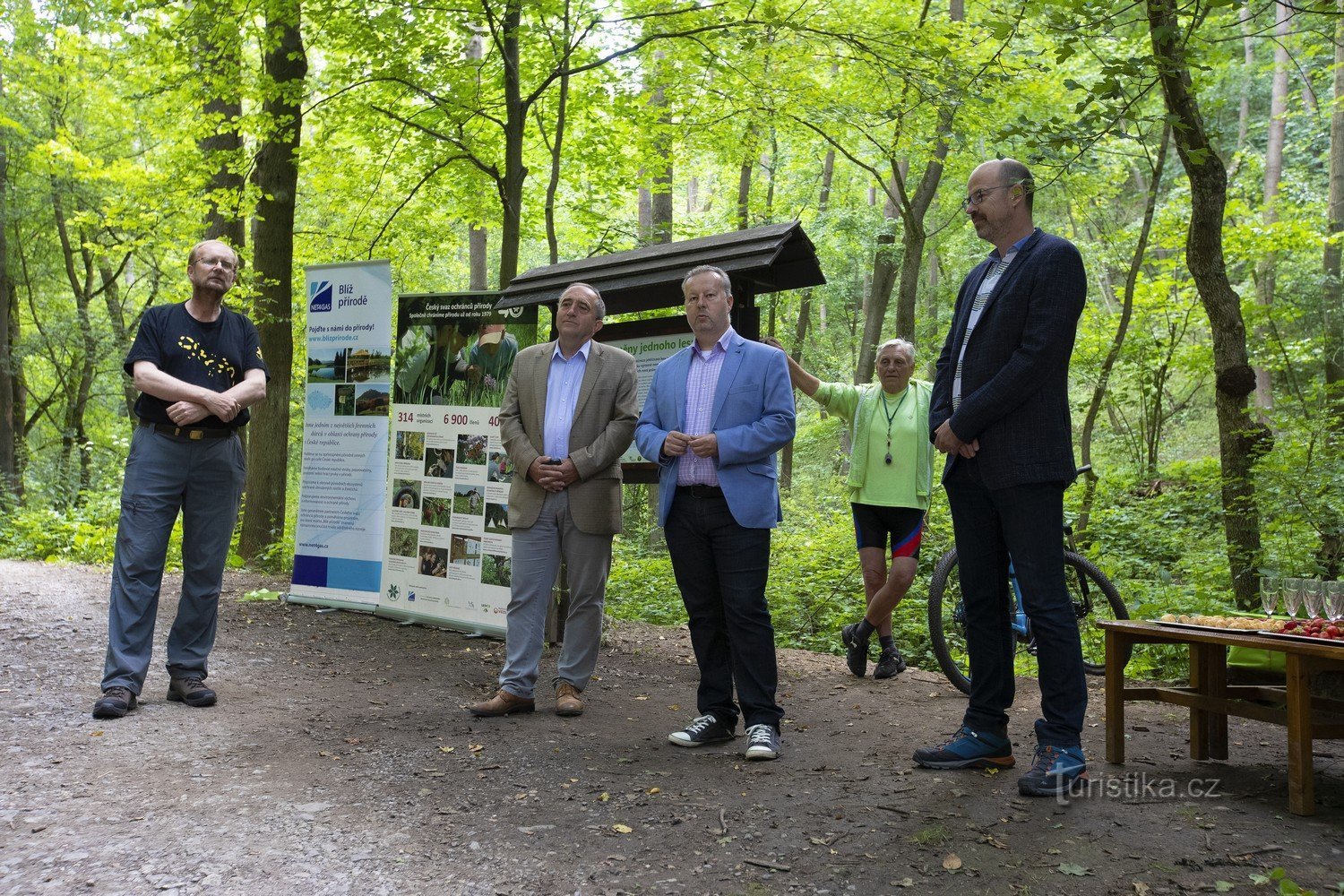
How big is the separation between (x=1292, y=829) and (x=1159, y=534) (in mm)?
8898

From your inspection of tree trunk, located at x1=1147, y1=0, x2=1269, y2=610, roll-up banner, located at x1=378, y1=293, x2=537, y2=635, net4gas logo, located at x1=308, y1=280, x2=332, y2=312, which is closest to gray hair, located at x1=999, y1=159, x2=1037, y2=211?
tree trunk, located at x1=1147, y1=0, x2=1269, y2=610

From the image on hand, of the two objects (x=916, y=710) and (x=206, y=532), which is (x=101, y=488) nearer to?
(x=206, y=532)

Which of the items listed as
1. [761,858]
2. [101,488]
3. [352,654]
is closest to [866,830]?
[761,858]

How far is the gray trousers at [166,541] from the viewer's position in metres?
4.75

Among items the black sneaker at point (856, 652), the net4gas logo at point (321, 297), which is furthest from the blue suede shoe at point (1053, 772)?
the net4gas logo at point (321, 297)

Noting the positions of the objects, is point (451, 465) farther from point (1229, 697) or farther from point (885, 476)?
point (1229, 697)

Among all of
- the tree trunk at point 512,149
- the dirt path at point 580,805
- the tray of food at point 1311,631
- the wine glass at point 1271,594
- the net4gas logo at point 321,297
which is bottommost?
the dirt path at point 580,805

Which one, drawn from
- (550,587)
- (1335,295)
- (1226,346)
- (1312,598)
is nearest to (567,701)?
(550,587)

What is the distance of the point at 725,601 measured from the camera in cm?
439

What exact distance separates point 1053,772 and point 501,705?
260 cm

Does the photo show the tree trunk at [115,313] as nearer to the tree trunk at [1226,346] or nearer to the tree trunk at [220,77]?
the tree trunk at [220,77]

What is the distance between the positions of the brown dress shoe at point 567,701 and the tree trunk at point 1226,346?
15.0ft

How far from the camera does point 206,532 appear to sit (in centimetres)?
496

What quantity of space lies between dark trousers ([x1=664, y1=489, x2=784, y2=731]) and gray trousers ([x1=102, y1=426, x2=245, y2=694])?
228cm
